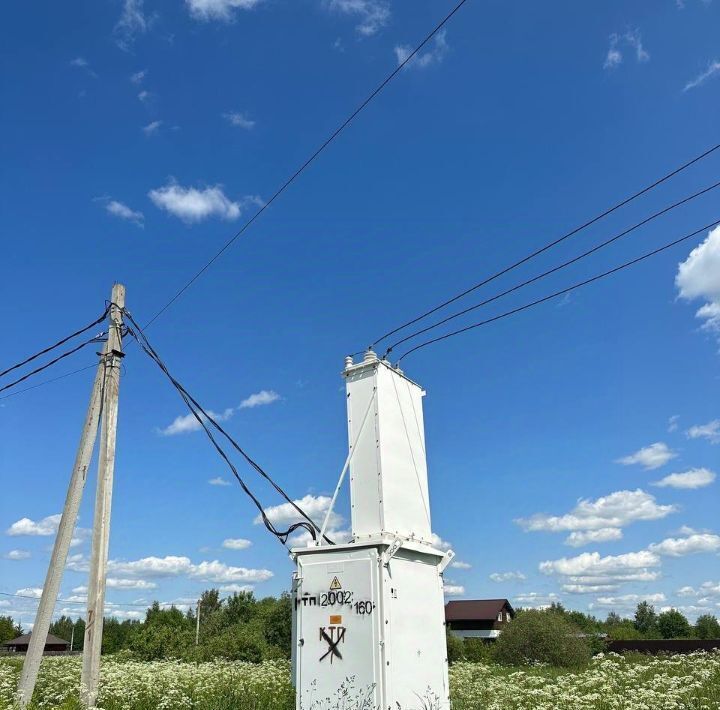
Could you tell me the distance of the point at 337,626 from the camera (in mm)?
7418

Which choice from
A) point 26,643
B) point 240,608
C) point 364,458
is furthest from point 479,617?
point 364,458

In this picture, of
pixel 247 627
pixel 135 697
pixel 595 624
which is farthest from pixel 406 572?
pixel 595 624

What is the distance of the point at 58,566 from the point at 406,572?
6.17 metres

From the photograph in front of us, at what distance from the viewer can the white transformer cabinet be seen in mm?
7188

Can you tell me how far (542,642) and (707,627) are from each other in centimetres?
7066

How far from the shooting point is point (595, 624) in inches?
3661

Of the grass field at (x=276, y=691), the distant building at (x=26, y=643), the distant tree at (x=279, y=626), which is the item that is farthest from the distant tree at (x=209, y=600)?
the grass field at (x=276, y=691)

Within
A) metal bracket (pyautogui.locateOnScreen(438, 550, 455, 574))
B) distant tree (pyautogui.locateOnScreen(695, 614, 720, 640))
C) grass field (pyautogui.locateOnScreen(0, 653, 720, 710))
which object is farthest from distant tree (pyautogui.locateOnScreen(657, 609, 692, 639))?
metal bracket (pyautogui.locateOnScreen(438, 550, 455, 574))

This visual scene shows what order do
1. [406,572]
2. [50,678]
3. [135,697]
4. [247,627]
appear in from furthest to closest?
[247,627]
[50,678]
[135,697]
[406,572]

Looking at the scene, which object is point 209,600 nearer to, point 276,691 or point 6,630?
point 6,630

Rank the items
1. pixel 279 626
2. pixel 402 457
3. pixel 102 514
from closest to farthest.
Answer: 1. pixel 402 457
2. pixel 102 514
3. pixel 279 626

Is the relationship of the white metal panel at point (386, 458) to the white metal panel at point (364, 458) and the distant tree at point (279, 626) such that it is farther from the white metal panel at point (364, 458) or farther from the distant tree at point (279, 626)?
the distant tree at point (279, 626)

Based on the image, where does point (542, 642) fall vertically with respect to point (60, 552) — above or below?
below

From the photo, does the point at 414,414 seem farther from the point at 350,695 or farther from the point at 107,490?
the point at 107,490
